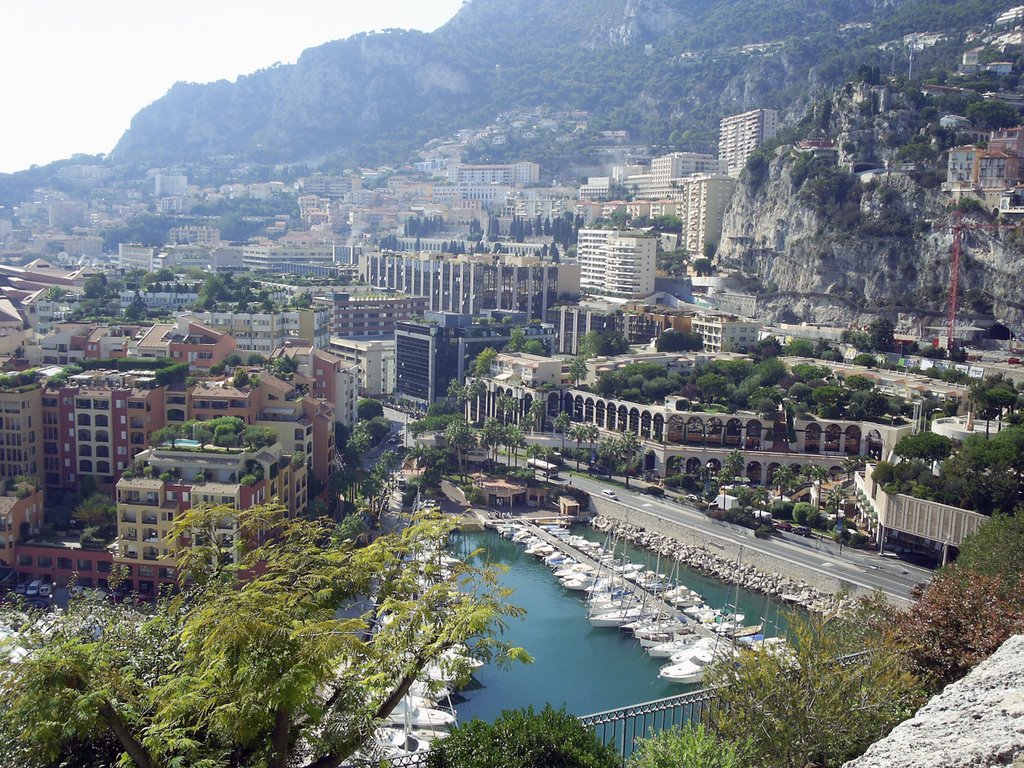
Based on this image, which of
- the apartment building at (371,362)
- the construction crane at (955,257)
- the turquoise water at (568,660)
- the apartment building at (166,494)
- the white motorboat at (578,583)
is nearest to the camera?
the turquoise water at (568,660)

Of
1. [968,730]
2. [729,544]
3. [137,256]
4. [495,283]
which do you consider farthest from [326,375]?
[137,256]

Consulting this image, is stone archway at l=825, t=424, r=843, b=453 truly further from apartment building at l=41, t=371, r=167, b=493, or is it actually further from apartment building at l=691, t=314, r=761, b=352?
apartment building at l=41, t=371, r=167, b=493

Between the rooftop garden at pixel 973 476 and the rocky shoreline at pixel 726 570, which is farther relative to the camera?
the rooftop garden at pixel 973 476

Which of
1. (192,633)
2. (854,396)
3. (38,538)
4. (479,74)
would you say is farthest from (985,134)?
(479,74)

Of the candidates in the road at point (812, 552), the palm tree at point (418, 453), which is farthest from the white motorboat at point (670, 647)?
the palm tree at point (418, 453)

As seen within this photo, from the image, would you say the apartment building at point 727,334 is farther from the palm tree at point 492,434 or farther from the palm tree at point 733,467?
the palm tree at point 492,434
